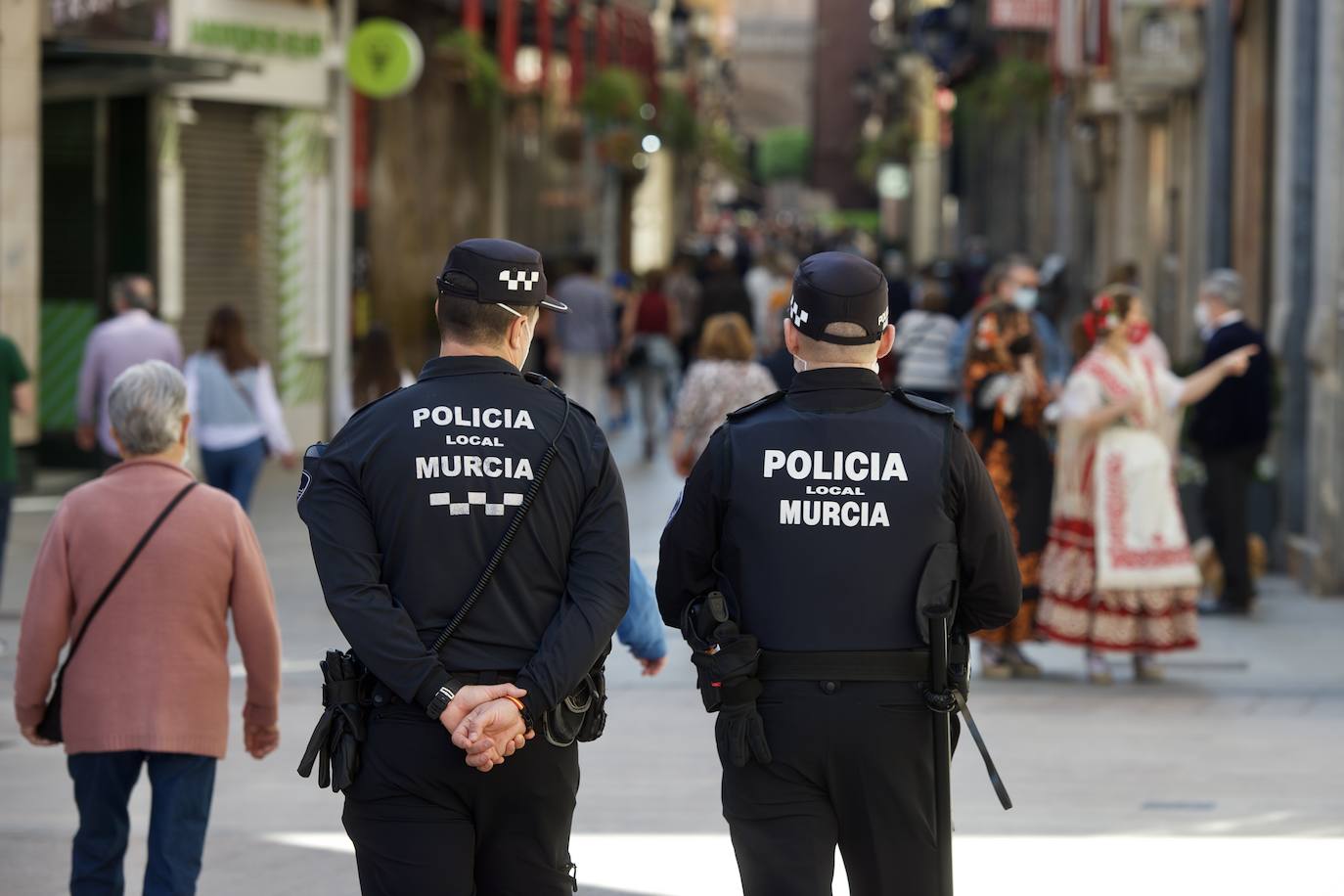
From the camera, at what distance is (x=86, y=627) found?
5555 mm

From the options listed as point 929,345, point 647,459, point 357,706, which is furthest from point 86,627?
point 647,459

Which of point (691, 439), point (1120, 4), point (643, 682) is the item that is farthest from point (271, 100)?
point (643, 682)

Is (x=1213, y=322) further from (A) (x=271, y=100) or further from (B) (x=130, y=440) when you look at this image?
(A) (x=271, y=100)

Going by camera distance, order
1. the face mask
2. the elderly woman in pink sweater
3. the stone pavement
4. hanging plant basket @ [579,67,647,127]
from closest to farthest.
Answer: the elderly woman in pink sweater, the stone pavement, the face mask, hanging plant basket @ [579,67,647,127]

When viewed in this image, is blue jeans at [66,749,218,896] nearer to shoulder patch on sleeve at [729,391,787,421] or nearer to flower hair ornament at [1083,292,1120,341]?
shoulder patch on sleeve at [729,391,787,421]

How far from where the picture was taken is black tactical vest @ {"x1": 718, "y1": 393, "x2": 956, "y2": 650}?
4.49 meters

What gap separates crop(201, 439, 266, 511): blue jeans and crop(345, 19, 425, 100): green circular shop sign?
9.22m

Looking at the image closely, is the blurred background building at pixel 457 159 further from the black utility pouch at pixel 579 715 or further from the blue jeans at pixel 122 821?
the black utility pouch at pixel 579 715

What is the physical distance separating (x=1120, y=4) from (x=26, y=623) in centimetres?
Answer: 1540

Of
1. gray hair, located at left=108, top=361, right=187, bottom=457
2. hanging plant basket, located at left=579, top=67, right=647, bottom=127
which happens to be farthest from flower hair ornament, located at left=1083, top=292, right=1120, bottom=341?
hanging plant basket, located at left=579, top=67, right=647, bottom=127

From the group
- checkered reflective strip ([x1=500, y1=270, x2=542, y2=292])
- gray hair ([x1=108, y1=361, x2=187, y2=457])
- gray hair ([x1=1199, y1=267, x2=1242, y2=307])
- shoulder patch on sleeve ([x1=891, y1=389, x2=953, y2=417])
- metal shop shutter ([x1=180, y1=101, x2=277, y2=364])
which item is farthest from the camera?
metal shop shutter ([x1=180, y1=101, x2=277, y2=364])

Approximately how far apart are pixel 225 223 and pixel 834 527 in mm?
17196

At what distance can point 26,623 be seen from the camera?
555cm

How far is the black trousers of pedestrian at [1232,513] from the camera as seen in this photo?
1287 centimetres
